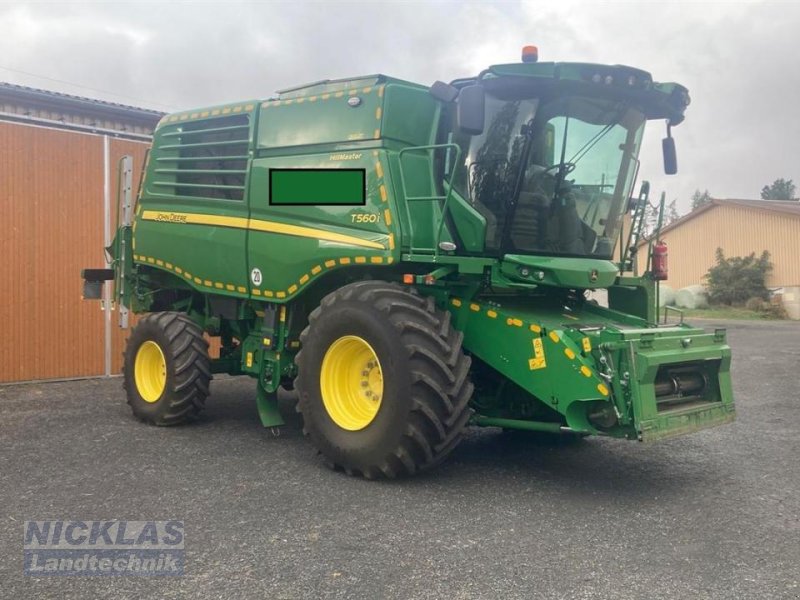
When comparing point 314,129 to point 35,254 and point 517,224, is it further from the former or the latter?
point 35,254

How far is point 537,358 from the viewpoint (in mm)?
5109

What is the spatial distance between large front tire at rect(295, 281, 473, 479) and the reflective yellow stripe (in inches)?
17.2

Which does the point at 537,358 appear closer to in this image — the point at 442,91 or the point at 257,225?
the point at 442,91

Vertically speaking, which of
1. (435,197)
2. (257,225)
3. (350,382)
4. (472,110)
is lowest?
(350,382)

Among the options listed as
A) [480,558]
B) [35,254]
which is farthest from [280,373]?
[35,254]

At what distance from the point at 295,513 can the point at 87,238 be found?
6982 mm

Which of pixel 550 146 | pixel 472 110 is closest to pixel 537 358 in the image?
pixel 550 146

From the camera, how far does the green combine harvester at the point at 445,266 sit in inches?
200

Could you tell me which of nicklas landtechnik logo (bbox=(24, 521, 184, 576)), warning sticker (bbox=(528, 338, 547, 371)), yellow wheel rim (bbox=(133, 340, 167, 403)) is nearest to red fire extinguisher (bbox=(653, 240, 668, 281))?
warning sticker (bbox=(528, 338, 547, 371))

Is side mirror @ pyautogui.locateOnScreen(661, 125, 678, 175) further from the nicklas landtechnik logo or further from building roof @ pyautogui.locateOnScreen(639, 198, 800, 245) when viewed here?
building roof @ pyautogui.locateOnScreen(639, 198, 800, 245)

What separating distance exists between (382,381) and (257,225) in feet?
7.03

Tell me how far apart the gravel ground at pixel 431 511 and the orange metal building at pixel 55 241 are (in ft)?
8.65

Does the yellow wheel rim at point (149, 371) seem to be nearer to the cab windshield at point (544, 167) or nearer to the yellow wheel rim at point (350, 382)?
the yellow wheel rim at point (350, 382)

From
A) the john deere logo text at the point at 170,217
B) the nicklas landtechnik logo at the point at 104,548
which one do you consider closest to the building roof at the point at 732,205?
the john deere logo text at the point at 170,217
